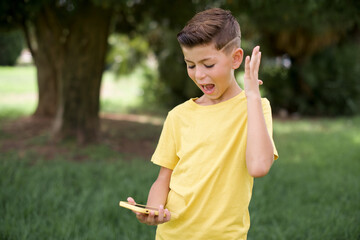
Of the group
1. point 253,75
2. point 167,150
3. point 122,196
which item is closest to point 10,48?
point 122,196

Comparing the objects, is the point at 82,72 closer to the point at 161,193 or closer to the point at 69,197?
the point at 69,197

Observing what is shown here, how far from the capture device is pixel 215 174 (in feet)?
5.05

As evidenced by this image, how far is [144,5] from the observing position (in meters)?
7.04

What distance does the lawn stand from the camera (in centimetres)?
336

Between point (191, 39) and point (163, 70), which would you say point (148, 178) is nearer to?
point (191, 39)

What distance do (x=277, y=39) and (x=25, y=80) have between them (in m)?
13.3

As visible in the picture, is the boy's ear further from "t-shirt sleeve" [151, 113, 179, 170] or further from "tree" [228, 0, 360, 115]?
"tree" [228, 0, 360, 115]

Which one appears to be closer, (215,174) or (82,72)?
(215,174)

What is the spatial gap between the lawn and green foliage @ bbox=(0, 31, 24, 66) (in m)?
13.1

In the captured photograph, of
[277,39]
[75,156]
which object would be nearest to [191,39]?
[75,156]

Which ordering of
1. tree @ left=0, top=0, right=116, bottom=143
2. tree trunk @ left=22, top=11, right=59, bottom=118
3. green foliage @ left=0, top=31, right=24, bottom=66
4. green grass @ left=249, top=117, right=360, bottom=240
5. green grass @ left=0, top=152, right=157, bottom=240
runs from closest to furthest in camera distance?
green grass @ left=0, top=152, right=157, bottom=240 < green grass @ left=249, top=117, right=360, bottom=240 < tree @ left=0, top=0, right=116, bottom=143 < tree trunk @ left=22, top=11, right=59, bottom=118 < green foliage @ left=0, top=31, right=24, bottom=66

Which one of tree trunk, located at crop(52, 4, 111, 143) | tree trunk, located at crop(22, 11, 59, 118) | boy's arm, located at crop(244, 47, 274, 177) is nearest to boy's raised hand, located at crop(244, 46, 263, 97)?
boy's arm, located at crop(244, 47, 274, 177)

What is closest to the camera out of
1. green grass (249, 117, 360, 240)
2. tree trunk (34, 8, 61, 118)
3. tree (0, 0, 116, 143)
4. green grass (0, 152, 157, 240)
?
green grass (0, 152, 157, 240)

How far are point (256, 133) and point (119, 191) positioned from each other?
10.2 ft
